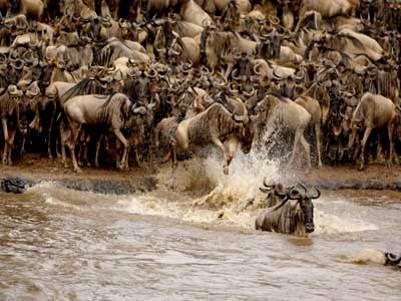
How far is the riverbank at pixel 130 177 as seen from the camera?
58.5ft

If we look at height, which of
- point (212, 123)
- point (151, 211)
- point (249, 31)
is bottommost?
point (151, 211)

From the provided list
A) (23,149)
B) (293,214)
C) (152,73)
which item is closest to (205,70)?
(152,73)

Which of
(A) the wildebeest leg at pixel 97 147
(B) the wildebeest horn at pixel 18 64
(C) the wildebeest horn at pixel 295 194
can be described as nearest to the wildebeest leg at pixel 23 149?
(A) the wildebeest leg at pixel 97 147

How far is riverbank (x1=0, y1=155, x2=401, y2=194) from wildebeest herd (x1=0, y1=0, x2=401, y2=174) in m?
0.34

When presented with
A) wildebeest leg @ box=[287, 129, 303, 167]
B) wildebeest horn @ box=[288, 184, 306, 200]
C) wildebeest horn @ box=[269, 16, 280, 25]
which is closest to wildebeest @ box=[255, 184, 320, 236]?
wildebeest horn @ box=[288, 184, 306, 200]

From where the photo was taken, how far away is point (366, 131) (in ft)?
71.1

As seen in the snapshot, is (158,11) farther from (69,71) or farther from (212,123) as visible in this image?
(212,123)

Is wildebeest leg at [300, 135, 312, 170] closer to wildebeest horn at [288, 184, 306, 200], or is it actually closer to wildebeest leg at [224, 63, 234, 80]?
wildebeest leg at [224, 63, 234, 80]

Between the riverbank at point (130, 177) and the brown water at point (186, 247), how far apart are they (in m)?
0.51

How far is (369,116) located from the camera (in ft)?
71.2

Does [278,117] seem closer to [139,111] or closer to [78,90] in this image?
[139,111]

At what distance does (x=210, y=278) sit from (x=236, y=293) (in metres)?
0.68

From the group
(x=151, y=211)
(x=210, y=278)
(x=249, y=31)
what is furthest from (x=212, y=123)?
(x=249, y=31)

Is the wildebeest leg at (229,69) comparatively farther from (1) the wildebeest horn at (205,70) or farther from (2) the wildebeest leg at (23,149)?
(2) the wildebeest leg at (23,149)
